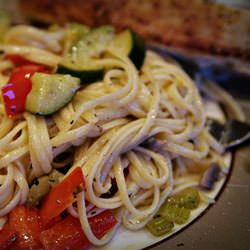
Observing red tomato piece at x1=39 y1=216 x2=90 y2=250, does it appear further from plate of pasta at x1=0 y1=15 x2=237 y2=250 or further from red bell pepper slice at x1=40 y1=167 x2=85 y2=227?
red bell pepper slice at x1=40 y1=167 x2=85 y2=227

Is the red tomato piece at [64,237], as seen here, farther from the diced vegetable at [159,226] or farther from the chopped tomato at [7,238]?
the diced vegetable at [159,226]

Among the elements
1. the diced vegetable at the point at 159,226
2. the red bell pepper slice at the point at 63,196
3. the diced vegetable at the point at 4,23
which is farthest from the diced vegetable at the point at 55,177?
the diced vegetable at the point at 4,23

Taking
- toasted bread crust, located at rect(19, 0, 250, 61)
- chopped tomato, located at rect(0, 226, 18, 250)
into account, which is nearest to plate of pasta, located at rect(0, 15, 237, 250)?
chopped tomato, located at rect(0, 226, 18, 250)

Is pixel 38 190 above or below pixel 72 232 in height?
above

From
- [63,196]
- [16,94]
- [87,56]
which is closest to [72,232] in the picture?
[63,196]

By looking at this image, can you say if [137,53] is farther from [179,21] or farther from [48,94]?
[179,21]
